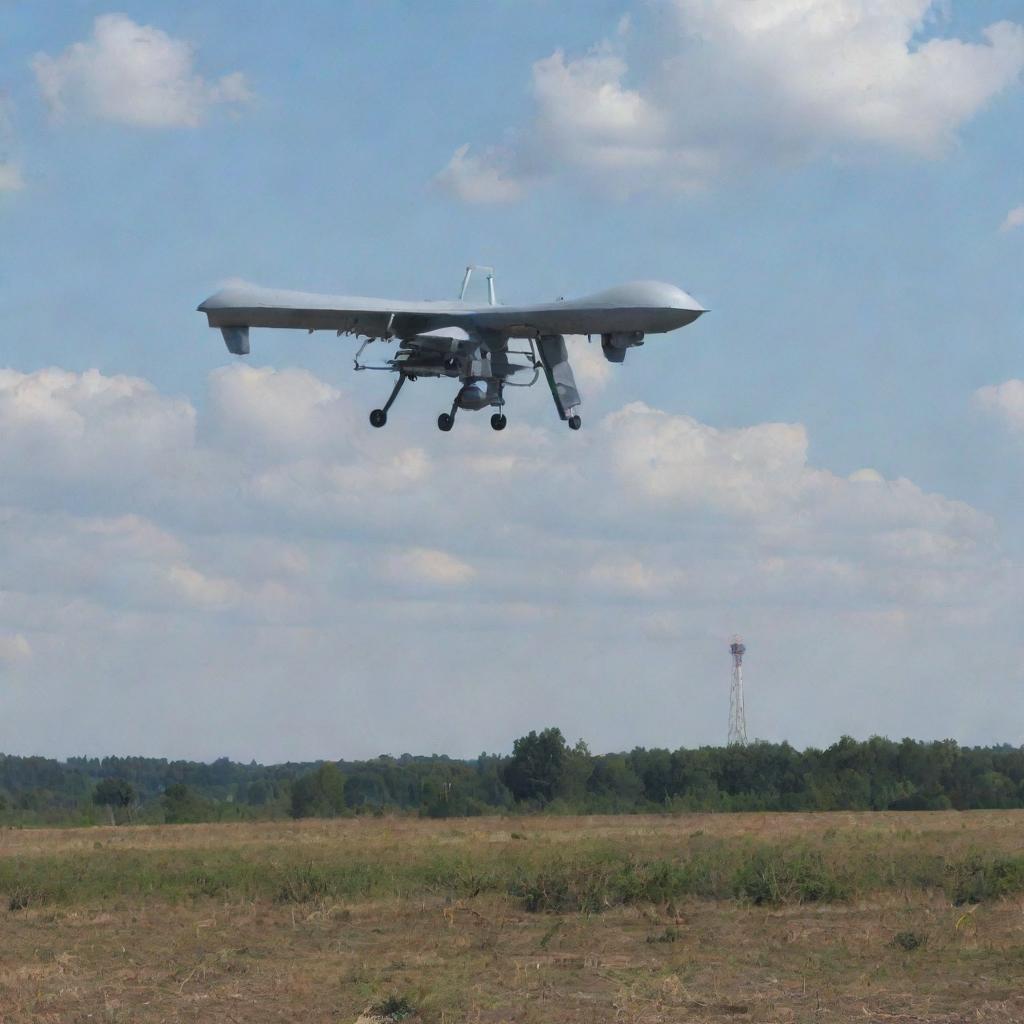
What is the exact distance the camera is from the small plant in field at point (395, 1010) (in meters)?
21.5

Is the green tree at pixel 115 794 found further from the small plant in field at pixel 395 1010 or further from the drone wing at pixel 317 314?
the small plant in field at pixel 395 1010


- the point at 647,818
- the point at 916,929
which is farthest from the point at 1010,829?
the point at 916,929

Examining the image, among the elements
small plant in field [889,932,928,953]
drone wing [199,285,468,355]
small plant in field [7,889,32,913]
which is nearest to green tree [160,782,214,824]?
small plant in field [7,889,32,913]

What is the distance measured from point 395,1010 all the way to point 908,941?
28.8 feet

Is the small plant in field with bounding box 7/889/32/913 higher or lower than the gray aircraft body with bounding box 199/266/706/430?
lower

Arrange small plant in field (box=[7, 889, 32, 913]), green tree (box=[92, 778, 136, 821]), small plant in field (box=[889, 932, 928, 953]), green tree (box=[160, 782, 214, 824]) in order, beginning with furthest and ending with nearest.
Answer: green tree (box=[92, 778, 136, 821])
green tree (box=[160, 782, 214, 824])
small plant in field (box=[7, 889, 32, 913])
small plant in field (box=[889, 932, 928, 953])

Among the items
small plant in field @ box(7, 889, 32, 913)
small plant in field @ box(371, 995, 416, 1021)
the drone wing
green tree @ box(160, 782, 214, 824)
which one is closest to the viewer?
small plant in field @ box(371, 995, 416, 1021)

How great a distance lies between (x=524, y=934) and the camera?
29000 millimetres

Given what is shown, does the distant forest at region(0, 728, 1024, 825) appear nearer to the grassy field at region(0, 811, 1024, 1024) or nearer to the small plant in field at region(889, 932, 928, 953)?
the grassy field at region(0, 811, 1024, 1024)

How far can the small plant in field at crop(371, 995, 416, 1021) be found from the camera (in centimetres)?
2150

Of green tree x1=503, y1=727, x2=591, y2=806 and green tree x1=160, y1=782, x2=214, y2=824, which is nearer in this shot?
green tree x1=160, y1=782, x2=214, y2=824

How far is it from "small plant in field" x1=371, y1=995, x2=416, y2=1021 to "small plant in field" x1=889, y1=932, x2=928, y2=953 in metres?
8.33

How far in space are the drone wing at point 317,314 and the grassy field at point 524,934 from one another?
10.6 metres

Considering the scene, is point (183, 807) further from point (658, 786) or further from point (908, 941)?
point (908, 941)
